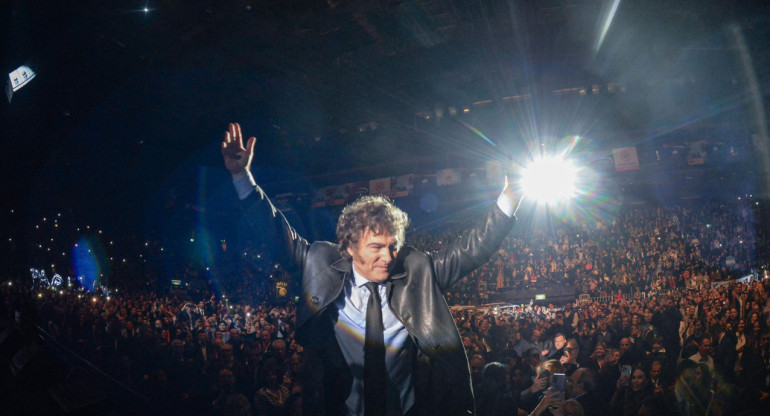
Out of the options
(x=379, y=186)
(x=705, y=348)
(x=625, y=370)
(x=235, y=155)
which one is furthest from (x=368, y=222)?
(x=379, y=186)

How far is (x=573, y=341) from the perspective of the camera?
233 inches

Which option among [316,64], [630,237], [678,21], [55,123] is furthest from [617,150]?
[55,123]

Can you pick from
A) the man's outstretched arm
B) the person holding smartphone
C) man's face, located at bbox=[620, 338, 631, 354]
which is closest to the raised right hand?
the man's outstretched arm

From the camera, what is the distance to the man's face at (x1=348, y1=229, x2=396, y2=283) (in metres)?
1.76

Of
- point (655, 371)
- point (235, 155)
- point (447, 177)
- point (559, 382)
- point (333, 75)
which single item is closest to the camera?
point (235, 155)

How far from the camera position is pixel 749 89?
28.8 ft

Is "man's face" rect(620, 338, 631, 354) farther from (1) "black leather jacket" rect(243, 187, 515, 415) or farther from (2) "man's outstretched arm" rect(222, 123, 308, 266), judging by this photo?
(2) "man's outstretched arm" rect(222, 123, 308, 266)

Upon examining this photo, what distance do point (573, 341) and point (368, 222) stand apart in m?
5.39

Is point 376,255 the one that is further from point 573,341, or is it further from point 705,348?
point 705,348

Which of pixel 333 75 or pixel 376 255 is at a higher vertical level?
pixel 333 75

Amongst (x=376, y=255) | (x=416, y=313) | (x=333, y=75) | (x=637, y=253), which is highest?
(x=333, y=75)

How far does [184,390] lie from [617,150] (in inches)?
521

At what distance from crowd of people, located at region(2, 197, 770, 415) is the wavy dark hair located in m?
0.85

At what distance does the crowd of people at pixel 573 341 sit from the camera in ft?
14.0
